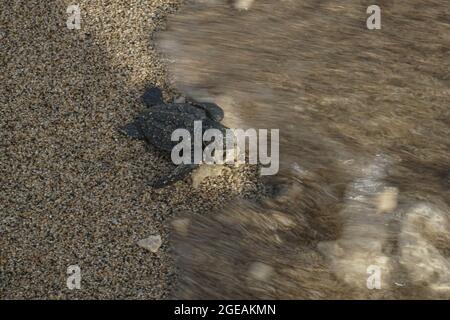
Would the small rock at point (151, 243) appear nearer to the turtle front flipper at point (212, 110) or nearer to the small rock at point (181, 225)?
the small rock at point (181, 225)

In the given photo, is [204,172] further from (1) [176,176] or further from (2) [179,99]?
(2) [179,99]

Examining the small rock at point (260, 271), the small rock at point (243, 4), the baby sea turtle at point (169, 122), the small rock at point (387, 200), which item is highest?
the small rock at point (243, 4)

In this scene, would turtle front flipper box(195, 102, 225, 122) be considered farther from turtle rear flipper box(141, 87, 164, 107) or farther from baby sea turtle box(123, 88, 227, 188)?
turtle rear flipper box(141, 87, 164, 107)

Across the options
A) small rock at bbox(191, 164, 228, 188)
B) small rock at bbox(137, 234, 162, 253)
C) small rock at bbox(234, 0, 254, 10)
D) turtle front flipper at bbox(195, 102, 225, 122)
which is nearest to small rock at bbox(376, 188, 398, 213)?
small rock at bbox(191, 164, 228, 188)

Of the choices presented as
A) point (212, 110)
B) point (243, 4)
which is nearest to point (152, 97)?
point (212, 110)

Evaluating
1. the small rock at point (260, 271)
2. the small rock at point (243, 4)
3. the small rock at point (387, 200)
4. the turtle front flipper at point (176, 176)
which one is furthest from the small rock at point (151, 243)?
the small rock at point (243, 4)

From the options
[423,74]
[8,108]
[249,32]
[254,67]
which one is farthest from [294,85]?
[8,108]
